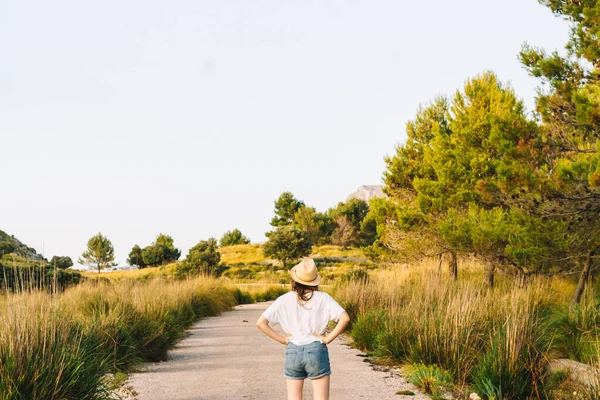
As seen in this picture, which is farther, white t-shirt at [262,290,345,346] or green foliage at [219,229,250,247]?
green foliage at [219,229,250,247]

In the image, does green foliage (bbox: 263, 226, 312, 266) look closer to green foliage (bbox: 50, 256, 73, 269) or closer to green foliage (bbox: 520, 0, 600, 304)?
green foliage (bbox: 50, 256, 73, 269)

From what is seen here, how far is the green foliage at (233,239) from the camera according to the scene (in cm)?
12056

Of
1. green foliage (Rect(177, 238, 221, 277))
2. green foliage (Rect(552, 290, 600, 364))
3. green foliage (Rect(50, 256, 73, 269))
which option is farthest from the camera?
green foliage (Rect(177, 238, 221, 277))

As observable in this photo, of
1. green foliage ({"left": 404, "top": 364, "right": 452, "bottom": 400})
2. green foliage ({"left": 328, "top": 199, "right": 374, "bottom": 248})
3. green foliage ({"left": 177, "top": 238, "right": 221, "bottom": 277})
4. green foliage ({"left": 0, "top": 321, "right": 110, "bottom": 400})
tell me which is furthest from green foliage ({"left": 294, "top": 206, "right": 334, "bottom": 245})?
green foliage ({"left": 0, "top": 321, "right": 110, "bottom": 400})

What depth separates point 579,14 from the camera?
603 inches

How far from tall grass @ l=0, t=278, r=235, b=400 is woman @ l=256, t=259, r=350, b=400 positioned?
2.61m

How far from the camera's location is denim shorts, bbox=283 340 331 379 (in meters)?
5.16

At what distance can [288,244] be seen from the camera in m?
72.8

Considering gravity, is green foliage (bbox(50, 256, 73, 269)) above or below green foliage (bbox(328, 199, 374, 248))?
below

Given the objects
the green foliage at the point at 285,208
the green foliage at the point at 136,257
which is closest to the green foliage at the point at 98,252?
the green foliage at the point at 136,257

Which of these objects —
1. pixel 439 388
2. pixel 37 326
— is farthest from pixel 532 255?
pixel 37 326

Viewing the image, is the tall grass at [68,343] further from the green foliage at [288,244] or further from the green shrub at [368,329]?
the green foliage at [288,244]

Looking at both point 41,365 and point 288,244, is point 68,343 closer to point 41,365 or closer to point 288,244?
point 41,365

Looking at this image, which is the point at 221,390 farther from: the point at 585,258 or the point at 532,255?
the point at 585,258
